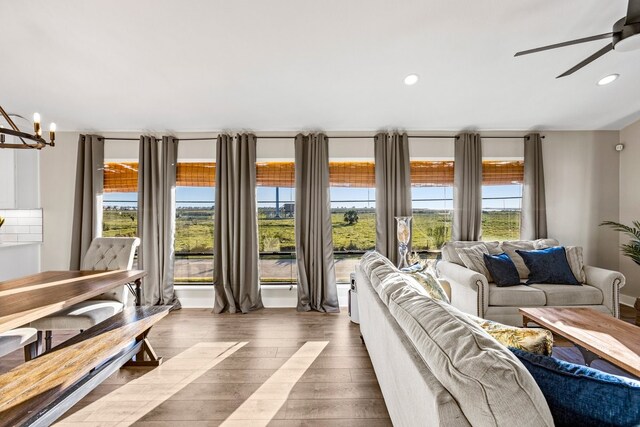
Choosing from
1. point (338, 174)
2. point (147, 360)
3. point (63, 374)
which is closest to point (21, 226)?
point (147, 360)

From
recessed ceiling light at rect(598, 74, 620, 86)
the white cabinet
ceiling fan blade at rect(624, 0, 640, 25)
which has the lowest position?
the white cabinet

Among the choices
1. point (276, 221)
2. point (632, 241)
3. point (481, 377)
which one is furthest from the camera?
point (276, 221)

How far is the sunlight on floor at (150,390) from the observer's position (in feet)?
6.25

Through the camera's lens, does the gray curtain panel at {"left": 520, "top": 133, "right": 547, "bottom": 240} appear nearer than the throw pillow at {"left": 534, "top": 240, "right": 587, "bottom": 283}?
No

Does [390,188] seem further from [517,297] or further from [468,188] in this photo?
[517,297]

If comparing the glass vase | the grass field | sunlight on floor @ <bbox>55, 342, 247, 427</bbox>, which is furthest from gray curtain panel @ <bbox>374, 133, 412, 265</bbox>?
sunlight on floor @ <bbox>55, 342, 247, 427</bbox>

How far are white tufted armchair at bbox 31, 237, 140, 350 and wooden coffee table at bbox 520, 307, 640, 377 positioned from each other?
361 cm

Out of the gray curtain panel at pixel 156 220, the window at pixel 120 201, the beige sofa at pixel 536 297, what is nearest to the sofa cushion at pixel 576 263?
the beige sofa at pixel 536 297

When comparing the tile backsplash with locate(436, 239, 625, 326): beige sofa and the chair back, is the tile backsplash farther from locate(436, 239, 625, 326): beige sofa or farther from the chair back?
locate(436, 239, 625, 326): beige sofa

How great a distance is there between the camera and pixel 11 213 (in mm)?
3969

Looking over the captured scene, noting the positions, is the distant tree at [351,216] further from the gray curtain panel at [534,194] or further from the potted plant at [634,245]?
the potted plant at [634,245]

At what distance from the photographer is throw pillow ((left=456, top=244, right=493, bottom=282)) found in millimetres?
3420

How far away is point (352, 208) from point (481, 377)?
3583 millimetres

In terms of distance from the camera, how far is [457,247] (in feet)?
12.4
